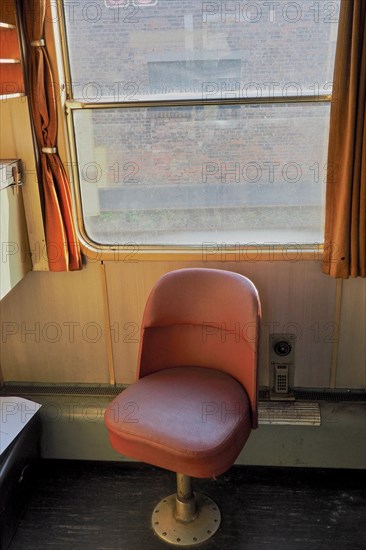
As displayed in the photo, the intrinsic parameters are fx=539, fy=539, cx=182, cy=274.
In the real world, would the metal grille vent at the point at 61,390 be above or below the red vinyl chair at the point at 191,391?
below

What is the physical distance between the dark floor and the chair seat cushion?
1.77 feet

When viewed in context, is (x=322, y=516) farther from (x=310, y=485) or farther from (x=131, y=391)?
(x=131, y=391)

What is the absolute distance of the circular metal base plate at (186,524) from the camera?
2387 mm

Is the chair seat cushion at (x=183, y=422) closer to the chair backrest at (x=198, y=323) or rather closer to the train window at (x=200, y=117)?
the chair backrest at (x=198, y=323)

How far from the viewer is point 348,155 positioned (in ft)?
7.72

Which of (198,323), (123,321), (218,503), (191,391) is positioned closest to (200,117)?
(198,323)

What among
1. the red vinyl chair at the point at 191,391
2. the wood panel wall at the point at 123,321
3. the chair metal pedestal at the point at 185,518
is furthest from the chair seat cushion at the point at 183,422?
the wood panel wall at the point at 123,321

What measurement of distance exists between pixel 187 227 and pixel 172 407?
0.96 meters

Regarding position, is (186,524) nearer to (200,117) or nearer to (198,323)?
(198,323)

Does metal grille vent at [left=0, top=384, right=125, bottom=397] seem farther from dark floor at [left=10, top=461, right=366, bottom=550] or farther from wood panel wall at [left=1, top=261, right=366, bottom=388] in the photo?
dark floor at [left=10, top=461, right=366, bottom=550]

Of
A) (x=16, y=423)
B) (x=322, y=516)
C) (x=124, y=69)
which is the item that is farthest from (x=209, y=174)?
(x=322, y=516)

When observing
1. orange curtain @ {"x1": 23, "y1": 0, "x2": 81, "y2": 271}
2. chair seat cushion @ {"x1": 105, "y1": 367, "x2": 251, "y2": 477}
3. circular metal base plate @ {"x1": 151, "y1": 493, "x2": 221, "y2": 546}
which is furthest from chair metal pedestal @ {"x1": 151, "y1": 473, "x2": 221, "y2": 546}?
orange curtain @ {"x1": 23, "y1": 0, "x2": 81, "y2": 271}

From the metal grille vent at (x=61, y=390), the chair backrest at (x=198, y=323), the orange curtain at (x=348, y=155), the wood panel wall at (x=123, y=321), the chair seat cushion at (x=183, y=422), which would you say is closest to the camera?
the chair seat cushion at (x=183, y=422)

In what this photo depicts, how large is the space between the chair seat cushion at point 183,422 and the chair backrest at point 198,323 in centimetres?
10
